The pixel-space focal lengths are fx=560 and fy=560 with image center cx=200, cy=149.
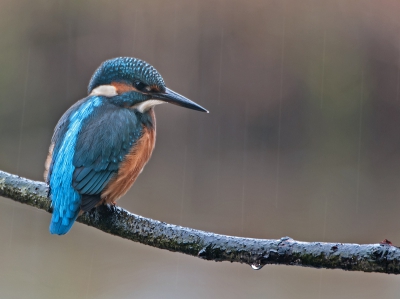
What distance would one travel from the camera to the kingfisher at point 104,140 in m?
2.01

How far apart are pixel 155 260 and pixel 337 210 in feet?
6.94

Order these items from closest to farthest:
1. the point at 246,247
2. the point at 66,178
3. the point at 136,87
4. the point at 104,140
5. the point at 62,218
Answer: the point at 246,247 → the point at 62,218 → the point at 66,178 → the point at 104,140 → the point at 136,87

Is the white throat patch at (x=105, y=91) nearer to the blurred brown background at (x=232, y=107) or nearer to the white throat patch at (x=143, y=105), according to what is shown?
the white throat patch at (x=143, y=105)

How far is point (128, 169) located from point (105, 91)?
1.31 feet

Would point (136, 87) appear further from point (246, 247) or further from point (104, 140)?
point (246, 247)

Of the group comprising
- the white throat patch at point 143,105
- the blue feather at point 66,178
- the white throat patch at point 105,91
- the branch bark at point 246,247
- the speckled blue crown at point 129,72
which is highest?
the speckled blue crown at point 129,72

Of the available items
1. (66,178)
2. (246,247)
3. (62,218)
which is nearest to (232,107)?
(66,178)

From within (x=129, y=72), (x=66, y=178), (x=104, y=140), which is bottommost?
(x=66, y=178)

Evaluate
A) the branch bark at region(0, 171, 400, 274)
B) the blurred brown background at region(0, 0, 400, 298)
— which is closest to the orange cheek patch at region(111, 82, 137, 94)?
the branch bark at region(0, 171, 400, 274)


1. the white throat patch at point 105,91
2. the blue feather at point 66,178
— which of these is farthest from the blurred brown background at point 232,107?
the blue feather at point 66,178

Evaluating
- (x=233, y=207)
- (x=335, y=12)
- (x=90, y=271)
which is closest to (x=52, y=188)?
(x=90, y=271)

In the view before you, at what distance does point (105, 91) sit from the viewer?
242cm

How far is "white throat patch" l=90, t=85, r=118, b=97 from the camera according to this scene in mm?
2389

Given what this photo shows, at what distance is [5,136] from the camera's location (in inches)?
260
